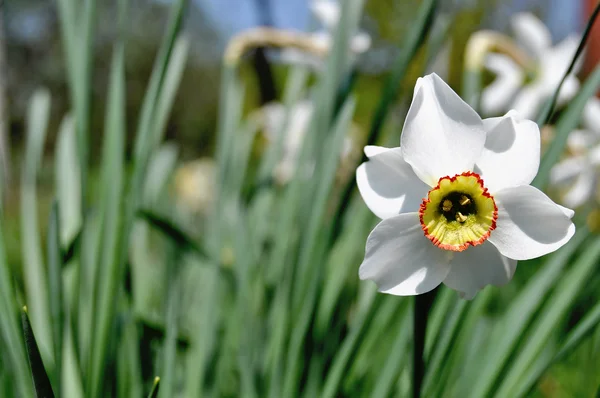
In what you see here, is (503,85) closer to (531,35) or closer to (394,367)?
(531,35)

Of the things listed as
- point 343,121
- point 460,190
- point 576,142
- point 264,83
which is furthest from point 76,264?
point 576,142

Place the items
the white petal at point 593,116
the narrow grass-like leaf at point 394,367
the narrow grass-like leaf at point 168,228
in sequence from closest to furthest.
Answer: the narrow grass-like leaf at point 394,367, the narrow grass-like leaf at point 168,228, the white petal at point 593,116

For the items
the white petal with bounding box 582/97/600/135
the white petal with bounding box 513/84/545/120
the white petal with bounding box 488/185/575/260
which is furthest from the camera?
the white petal with bounding box 513/84/545/120

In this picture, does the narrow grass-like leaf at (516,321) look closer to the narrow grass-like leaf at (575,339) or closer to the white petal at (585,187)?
the narrow grass-like leaf at (575,339)

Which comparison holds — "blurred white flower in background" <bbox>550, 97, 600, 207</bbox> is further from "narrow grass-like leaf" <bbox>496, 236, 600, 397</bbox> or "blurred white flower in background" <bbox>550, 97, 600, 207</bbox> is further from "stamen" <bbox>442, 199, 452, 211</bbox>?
"stamen" <bbox>442, 199, 452, 211</bbox>

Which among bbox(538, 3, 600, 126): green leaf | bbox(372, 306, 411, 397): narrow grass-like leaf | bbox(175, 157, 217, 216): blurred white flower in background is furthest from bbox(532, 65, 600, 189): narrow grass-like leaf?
bbox(175, 157, 217, 216): blurred white flower in background

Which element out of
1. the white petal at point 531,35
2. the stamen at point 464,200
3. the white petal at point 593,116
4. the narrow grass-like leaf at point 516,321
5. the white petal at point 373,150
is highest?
the white petal at point 531,35

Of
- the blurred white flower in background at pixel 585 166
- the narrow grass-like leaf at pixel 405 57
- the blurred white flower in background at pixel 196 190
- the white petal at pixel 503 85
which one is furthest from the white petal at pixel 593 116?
the blurred white flower in background at pixel 196 190

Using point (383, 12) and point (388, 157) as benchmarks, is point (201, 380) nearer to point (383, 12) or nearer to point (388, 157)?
point (388, 157)
